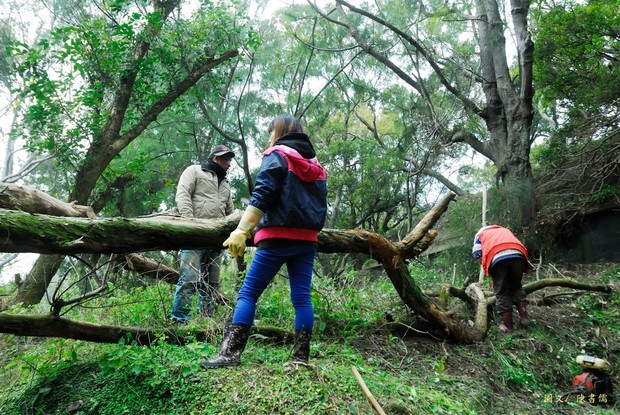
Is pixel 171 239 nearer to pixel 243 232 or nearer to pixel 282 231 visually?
pixel 243 232

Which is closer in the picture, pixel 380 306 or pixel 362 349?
pixel 362 349

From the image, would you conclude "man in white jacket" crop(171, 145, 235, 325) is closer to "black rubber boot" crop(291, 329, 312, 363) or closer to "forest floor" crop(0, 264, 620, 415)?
"forest floor" crop(0, 264, 620, 415)

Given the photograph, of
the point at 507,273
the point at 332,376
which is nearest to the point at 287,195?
the point at 332,376

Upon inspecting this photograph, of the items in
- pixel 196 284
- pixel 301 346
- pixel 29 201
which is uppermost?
pixel 29 201

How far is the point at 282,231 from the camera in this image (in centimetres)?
288

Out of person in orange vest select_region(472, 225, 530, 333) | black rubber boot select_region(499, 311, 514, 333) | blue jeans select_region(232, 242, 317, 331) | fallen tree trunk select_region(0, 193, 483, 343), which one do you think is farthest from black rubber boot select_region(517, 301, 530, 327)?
blue jeans select_region(232, 242, 317, 331)

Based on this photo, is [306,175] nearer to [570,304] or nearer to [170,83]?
[570,304]

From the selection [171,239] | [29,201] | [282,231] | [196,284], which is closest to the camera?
[282,231]

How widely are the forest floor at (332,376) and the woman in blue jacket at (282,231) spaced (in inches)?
9.7

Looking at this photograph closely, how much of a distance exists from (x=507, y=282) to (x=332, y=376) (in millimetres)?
3144

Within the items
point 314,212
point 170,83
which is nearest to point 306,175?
point 314,212

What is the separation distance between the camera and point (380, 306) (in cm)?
508

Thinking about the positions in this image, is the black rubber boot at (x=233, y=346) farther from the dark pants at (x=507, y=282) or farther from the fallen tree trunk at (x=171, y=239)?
the dark pants at (x=507, y=282)

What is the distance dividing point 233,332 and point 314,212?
95cm
